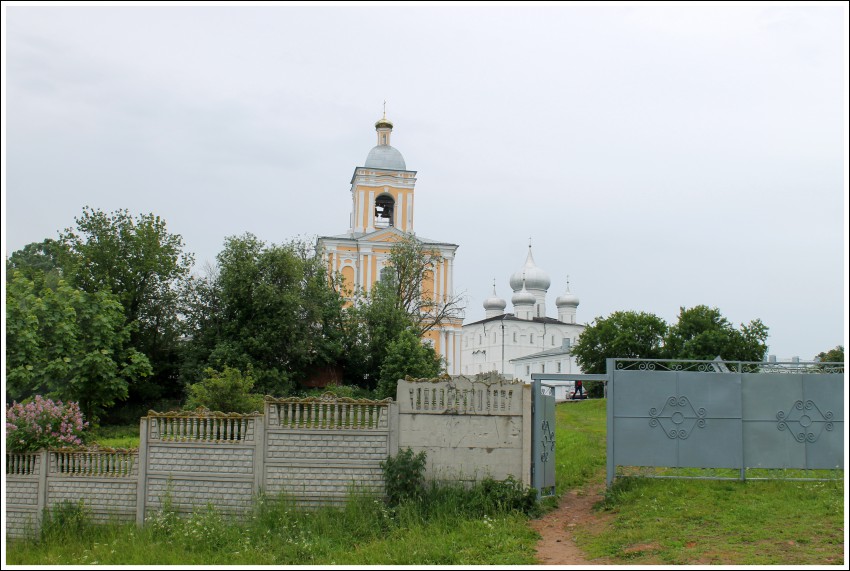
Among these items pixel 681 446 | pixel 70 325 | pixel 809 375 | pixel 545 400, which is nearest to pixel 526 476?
pixel 545 400

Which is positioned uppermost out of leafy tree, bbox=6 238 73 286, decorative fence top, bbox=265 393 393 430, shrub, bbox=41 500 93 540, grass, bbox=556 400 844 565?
leafy tree, bbox=6 238 73 286

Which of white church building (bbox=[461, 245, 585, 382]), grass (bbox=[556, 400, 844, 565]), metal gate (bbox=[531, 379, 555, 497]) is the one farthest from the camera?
white church building (bbox=[461, 245, 585, 382])

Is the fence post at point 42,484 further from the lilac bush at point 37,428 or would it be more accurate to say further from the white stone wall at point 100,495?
the lilac bush at point 37,428

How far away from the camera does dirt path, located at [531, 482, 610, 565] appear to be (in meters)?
8.70

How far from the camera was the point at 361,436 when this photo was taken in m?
10.7

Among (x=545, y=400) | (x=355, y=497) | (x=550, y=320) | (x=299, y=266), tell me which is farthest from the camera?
(x=550, y=320)

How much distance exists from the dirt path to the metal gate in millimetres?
338

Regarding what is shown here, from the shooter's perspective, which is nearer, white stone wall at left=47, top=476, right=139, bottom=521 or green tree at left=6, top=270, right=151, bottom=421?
white stone wall at left=47, top=476, right=139, bottom=521

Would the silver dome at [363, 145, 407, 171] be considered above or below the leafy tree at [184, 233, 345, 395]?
above

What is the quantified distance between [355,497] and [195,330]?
18.9 metres

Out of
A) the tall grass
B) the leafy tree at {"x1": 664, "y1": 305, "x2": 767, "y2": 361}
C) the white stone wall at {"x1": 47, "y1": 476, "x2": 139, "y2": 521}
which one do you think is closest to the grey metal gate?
the tall grass

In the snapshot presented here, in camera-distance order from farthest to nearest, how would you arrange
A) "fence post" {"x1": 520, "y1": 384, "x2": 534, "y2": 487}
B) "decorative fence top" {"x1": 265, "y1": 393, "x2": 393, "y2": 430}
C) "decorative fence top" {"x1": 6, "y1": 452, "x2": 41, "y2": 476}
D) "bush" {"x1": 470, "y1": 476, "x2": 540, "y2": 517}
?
"decorative fence top" {"x1": 6, "y1": 452, "x2": 41, "y2": 476}, "decorative fence top" {"x1": 265, "y1": 393, "x2": 393, "y2": 430}, "fence post" {"x1": 520, "y1": 384, "x2": 534, "y2": 487}, "bush" {"x1": 470, "y1": 476, "x2": 540, "y2": 517}

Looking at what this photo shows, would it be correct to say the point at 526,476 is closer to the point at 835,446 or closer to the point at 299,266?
the point at 835,446

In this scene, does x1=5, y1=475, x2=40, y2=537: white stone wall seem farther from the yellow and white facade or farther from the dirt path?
the yellow and white facade
